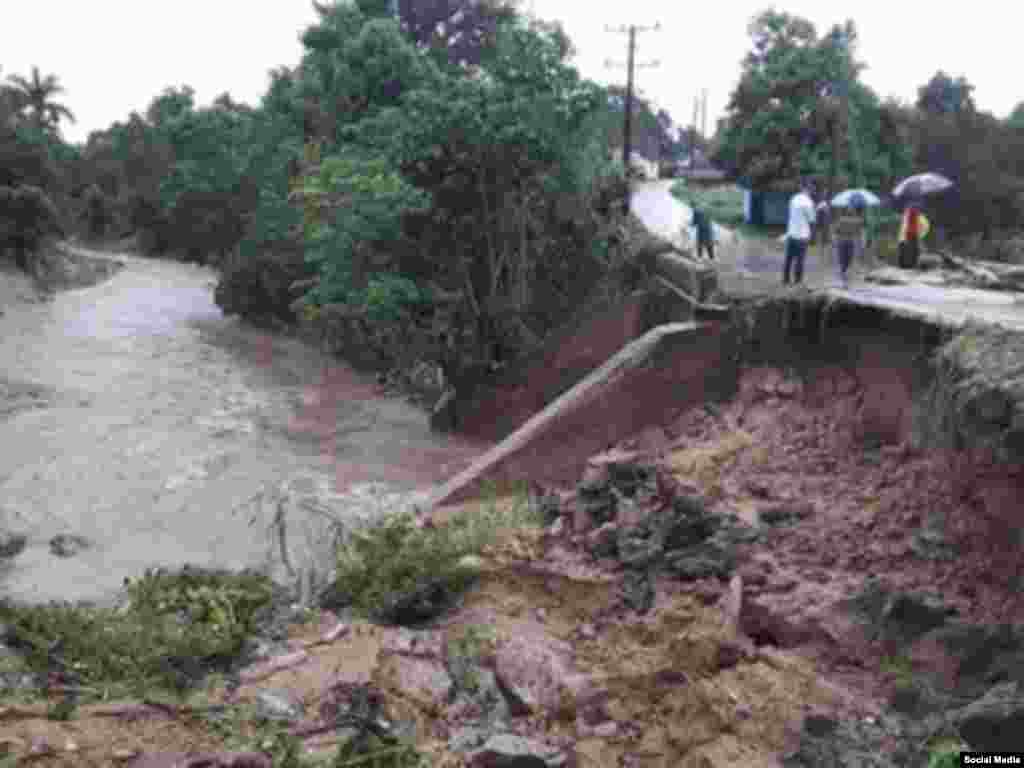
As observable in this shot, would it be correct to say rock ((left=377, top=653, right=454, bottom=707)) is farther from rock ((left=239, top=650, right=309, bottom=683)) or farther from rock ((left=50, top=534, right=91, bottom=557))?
rock ((left=50, top=534, right=91, bottom=557))

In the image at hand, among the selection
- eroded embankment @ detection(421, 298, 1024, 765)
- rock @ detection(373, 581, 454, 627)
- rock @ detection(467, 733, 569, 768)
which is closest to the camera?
rock @ detection(467, 733, 569, 768)

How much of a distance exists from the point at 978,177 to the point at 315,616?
93.0 feet

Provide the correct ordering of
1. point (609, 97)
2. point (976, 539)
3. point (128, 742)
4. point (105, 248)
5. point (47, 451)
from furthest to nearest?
point (105, 248), point (609, 97), point (47, 451), point (976, 539), point (128, 742)

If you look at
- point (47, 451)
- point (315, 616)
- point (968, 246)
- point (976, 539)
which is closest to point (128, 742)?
point (315, 616)

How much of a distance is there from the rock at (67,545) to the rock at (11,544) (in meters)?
0.30

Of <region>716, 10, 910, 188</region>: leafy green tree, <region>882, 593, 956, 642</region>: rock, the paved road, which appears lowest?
<region>882, 593, 956, 642</region>: rock

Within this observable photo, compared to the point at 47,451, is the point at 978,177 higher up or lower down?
higher up

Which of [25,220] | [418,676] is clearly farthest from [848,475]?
[25,220]

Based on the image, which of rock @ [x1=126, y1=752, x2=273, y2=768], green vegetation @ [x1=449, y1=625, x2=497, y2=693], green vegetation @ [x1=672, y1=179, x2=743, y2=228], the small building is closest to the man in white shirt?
green vegetation @ [x1=449, y1=625, x2=497, y2=693]

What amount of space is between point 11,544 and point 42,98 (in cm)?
5700

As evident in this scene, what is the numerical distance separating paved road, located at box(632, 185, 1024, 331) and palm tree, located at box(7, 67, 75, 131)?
43.2 metres

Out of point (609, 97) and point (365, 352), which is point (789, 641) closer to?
point (609, 97)

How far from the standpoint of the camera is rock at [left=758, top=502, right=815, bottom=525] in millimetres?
8518

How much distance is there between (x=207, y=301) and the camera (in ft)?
137
